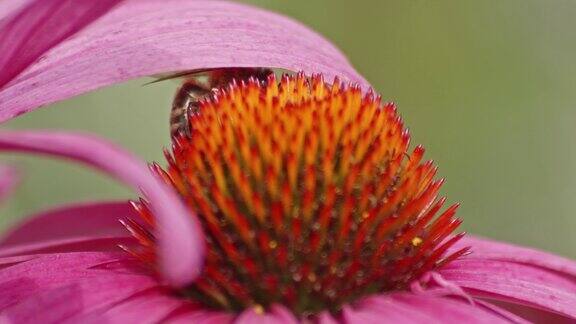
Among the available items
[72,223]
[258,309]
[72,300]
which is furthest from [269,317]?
[72,223]

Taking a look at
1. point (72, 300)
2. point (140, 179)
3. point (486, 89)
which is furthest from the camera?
point (486, 89)

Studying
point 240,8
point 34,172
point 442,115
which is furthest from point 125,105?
point 240,8

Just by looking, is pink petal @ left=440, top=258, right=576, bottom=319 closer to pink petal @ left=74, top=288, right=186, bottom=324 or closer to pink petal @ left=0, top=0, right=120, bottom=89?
pink petal @ left=74, top=288, right=186, bottom=324

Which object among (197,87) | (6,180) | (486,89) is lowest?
(6,180)

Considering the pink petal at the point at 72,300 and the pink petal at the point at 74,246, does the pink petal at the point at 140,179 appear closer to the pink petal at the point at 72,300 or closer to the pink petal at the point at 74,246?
the pink petal at the point at 72,300

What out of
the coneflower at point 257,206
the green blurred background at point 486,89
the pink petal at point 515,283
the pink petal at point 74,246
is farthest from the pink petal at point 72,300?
the green blurred background at point 486,89

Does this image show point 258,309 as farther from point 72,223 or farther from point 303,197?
point 72,223

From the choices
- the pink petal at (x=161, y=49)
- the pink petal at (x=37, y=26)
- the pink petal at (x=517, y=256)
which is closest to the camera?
the pink petal at (x=37, y=26)
